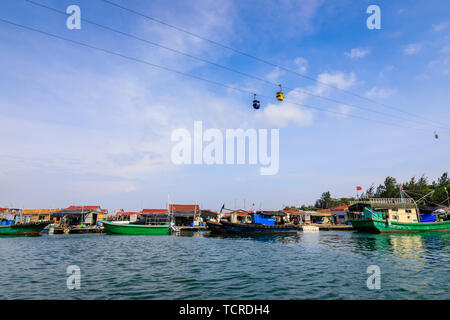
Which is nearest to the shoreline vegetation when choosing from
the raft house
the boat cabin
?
the boat cabin

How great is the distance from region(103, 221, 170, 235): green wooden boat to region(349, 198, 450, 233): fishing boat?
117 ft

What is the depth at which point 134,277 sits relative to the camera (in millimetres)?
12469

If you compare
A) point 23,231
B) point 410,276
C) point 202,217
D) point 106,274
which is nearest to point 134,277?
point 106,274

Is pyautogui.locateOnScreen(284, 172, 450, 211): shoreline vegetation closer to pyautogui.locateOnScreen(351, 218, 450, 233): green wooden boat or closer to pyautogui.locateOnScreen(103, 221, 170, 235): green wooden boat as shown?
pyautogui.locateOnScreen(351, 218, 450, 233): green wooden boat

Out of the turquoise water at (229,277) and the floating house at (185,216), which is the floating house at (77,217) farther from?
the turquoise water at (229,277)

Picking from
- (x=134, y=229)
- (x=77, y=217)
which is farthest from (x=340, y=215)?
(x=77, y=217)

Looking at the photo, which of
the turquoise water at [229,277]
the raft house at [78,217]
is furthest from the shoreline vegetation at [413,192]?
the raft house at [78,217]

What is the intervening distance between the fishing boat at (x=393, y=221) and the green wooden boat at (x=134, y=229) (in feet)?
117
